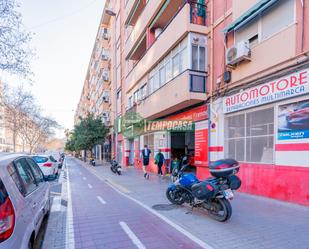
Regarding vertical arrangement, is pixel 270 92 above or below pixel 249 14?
below

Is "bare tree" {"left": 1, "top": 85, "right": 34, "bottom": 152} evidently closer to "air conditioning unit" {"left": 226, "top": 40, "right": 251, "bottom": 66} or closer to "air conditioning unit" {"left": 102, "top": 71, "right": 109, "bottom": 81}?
"air conditioning unit" {"left": 102, "top": 71, "right": 109, "bottom": 81}

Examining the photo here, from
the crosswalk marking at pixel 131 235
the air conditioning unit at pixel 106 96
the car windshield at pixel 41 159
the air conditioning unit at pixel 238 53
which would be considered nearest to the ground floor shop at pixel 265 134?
the air conditioning unit at pixel 238 53

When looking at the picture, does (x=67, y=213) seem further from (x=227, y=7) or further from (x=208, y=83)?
(x=227, y=7)

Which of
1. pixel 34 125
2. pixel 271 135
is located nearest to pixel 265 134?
pixel 271 135

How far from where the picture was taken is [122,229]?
5.03 metres

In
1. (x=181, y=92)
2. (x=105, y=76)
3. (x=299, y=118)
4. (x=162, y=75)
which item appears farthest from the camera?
(x=105, y=76)

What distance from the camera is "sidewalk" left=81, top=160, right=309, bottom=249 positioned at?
4.23 metres

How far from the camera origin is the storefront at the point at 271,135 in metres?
6.44

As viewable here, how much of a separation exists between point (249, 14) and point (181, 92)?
405 centimetres

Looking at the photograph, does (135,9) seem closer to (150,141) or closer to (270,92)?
(150,141)

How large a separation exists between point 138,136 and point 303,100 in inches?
597

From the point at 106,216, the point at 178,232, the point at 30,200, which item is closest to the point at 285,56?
the point at 178,232

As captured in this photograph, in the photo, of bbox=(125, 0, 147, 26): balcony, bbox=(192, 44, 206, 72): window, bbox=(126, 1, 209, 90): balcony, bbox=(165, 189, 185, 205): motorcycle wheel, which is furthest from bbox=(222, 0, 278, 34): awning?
bbox=(125, 0, 147, 26): balcony

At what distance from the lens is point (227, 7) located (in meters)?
9.41
